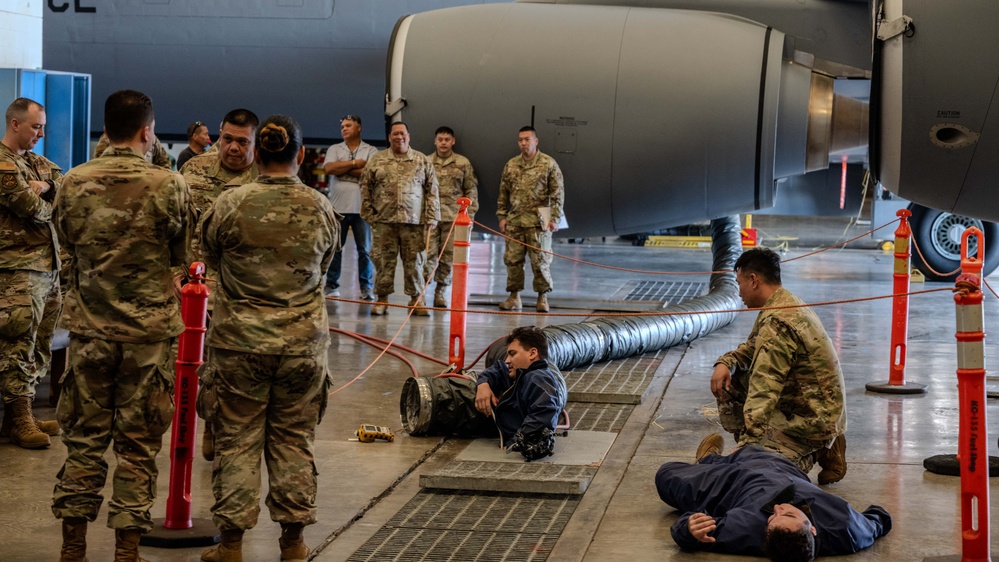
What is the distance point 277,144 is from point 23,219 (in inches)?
86.9

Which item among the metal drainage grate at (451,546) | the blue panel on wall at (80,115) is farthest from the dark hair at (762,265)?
the blue panel on wall at (80,115)

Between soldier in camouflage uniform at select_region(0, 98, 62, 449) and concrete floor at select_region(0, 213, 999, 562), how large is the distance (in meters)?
0.25

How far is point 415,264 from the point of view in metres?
10.0

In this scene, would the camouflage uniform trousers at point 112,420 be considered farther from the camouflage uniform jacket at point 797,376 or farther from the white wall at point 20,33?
the white wall at point 20,33

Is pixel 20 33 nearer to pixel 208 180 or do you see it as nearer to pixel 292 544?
pixel 208 180

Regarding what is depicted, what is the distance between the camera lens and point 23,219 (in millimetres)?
5445

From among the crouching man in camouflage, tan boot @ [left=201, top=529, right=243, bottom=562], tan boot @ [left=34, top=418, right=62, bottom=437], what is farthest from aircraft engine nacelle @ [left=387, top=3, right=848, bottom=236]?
tan boot @ [left=201, top=529, right=243, bottom=562]

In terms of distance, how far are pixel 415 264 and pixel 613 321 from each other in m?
2.43

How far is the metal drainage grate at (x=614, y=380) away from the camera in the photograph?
6.84 metres

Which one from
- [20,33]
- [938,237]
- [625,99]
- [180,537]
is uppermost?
[20,33]

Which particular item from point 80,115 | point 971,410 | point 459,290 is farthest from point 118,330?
point 80,115

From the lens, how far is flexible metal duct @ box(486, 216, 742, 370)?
7.31m

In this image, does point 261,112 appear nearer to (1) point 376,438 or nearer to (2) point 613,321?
(2) point 613,321

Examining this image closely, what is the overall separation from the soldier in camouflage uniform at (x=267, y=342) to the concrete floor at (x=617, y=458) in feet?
0.93
